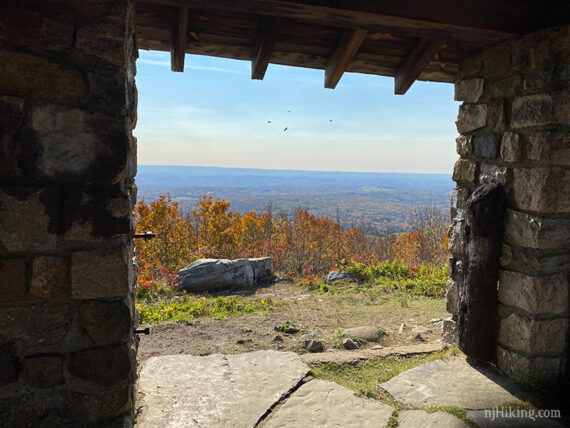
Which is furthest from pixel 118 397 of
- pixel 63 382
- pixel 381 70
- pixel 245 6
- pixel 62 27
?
pixel 381 70

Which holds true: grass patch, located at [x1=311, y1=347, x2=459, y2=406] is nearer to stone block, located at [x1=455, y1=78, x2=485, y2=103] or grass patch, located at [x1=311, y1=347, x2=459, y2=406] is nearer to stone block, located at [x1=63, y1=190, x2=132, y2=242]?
stone block, located at [x1=63, y1=190, x2=132, y2=242]

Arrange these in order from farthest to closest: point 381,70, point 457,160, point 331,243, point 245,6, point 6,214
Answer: point 331,243
point 457,160
point 381,70
point 245,6
point 6,214

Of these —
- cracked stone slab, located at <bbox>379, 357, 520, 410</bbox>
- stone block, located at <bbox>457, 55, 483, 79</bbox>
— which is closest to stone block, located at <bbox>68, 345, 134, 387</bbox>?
cracked stone slab, located at <bbox>379, 357, 520, 410</bbox>

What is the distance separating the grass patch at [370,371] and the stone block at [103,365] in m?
1.53

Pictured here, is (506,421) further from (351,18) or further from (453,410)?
A: (351,18)

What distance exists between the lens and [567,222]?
8.71 ft

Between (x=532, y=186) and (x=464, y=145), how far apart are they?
80cm

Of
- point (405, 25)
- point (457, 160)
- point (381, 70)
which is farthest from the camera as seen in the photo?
point (457, 160)

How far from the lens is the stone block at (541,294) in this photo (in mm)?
2646

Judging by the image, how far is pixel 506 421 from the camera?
2.40m

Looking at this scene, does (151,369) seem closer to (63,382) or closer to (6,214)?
(63,382)

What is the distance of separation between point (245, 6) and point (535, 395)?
3048mm

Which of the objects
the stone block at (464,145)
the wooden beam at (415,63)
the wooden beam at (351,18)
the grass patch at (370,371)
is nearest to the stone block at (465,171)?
the stone block at (464,145)

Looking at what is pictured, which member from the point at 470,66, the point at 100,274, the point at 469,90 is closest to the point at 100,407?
the point at 100,274
